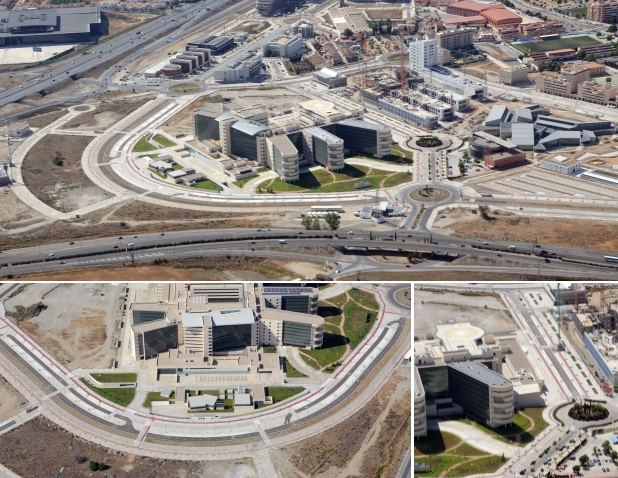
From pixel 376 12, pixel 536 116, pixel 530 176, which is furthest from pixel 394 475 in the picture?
pixel 376 12

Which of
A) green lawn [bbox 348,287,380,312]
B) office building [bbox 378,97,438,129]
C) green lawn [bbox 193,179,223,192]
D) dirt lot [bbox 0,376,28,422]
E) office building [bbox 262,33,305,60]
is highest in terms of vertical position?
office building [bbox 262,33,305,60]

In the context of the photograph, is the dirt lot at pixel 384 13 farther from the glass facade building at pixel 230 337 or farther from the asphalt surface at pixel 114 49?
the glass facade building at pixel 230 337

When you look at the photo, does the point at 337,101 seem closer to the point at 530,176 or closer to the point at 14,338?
the point at 530,176

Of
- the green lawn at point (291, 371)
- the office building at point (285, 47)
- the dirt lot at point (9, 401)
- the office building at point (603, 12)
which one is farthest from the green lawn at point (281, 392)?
the office building at point (603, 12)

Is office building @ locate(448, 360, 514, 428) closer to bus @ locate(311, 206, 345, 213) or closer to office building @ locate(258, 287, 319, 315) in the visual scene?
office building @ locate(258, 287, 319, 315)

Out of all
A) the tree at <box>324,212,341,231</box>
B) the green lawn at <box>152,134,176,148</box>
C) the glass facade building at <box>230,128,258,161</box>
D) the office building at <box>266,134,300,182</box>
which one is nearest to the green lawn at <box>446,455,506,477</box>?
the tree at <box>324,212,341,231</box>
